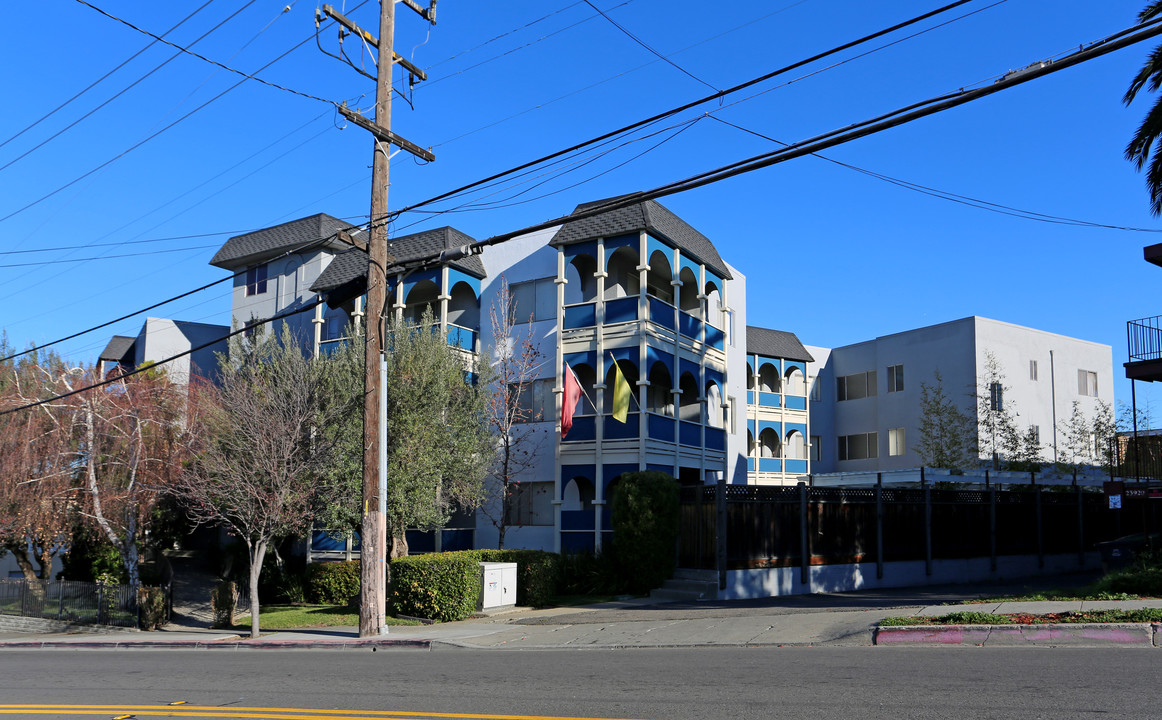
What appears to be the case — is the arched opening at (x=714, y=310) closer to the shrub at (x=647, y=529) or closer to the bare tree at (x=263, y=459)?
the shrub at (x=647, y=529)

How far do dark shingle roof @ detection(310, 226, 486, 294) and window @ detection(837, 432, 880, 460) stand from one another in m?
23.8

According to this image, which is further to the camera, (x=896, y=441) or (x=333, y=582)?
(x=896, y=441)

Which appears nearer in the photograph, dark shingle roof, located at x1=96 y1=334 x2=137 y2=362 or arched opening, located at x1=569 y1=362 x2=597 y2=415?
arched opening, located at x1=569 y1=362 x2=597 y2=415

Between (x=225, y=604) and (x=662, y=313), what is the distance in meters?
14.0

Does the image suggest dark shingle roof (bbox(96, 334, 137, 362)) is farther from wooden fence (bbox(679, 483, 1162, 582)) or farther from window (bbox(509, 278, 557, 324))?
wooden fence (bbox(679, 483, 1162, 582))

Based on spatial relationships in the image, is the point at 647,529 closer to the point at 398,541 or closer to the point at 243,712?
the point at 398,541

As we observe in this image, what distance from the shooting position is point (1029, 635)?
11562 mm

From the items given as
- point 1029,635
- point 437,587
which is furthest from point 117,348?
point 1029,635

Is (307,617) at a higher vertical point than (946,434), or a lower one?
lower

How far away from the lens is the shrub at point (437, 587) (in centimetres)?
1858

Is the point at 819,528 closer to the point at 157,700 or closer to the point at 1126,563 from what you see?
the point at 1126,563

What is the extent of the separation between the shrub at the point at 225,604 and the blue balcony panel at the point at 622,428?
10519 mm

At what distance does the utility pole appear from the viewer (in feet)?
52.7

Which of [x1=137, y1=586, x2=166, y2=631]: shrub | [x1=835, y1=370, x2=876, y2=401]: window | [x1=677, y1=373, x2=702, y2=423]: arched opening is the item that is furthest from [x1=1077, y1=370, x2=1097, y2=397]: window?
[x1=137, y1=586, x2=166, y2=631]: shrub
